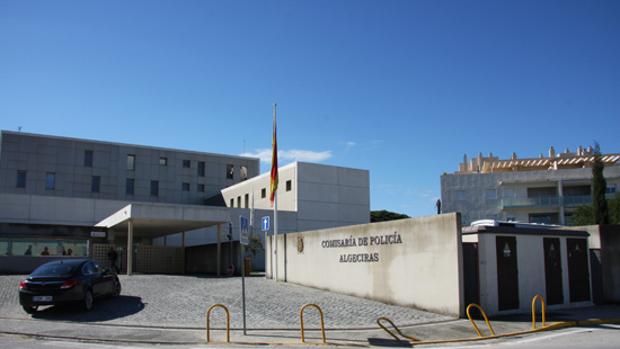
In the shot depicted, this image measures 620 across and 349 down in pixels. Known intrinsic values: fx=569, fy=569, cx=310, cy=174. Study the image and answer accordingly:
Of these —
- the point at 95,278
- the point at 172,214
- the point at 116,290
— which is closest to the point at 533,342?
the point at 95,278

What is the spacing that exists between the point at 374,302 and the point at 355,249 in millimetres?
2282

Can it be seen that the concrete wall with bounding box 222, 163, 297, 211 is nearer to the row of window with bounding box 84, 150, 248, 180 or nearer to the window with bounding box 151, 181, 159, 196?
the row of window with bounding box 84, 150, 248, 180

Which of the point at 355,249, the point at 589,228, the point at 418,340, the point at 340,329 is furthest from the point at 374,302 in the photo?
the point at 589,228

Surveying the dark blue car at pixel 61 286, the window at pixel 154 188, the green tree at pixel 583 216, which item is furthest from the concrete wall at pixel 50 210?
the green tree at pixel 583 216

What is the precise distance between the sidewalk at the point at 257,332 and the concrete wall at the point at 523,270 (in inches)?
28.2

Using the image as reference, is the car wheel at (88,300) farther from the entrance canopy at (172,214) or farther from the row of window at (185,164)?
the row of window at (185,164)

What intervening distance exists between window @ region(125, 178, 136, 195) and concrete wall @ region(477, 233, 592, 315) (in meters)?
59.6

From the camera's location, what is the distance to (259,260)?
1870 inches

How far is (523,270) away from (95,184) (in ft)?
198

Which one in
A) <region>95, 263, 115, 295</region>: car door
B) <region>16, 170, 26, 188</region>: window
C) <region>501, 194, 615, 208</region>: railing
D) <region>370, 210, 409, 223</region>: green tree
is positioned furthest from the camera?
<region>370, 210, 409, 223</region>: green tree

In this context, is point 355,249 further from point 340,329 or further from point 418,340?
point 418,340

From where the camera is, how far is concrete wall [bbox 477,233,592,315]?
1564cm

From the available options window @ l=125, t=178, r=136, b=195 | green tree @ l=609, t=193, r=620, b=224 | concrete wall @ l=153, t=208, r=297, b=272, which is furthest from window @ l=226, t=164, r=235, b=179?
green tree @ l=609, t=193, r=620, b=224

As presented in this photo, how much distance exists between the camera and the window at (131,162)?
7000cm
